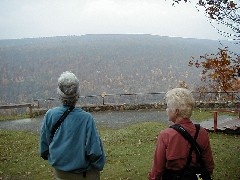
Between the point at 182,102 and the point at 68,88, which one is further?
the point at 68,88

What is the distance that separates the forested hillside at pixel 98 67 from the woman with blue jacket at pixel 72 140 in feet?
181

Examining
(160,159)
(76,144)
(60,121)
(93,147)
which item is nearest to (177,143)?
(160,159)

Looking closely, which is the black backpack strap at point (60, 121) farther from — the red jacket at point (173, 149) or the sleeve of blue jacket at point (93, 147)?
the red jacket at point (173, 149)

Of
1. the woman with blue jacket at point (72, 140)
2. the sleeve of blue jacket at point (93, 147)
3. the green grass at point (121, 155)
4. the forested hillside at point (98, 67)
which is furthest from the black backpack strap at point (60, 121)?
the forested hillside at point (98, 67)

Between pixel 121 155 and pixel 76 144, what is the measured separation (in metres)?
6.46

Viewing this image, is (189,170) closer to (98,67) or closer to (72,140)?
(72,140)

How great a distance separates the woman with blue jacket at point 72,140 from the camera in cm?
354

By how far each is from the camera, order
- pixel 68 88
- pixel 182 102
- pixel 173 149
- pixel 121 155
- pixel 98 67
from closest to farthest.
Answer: pixel 173 149 → pixel 182 102 → pixel 68 88 → pixel 121 155 → pixel 98 67

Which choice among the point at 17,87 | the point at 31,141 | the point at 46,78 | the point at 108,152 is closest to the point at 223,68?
the point at 108,152

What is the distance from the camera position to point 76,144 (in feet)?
11.6

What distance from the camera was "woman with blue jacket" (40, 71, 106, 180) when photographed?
3537 millimetres

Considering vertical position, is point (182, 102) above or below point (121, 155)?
above

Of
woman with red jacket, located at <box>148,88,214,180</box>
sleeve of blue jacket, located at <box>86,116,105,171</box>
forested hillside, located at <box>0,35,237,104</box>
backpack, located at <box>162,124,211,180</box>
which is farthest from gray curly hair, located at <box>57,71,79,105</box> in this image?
forested hillside, located at <box>0,35,237,104</box>

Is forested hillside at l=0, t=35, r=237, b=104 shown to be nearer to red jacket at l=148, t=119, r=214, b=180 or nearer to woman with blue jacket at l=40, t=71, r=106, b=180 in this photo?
woman with blue jacket at l=40, t=71, r=106, b=180
